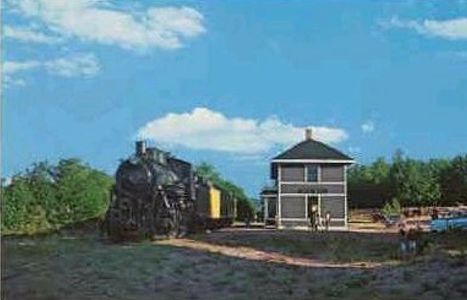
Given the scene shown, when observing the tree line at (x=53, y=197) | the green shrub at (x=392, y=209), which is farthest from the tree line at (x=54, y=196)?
the green shrub at (x=392, y=209)

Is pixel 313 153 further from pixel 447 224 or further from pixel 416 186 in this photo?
pixel 416 186

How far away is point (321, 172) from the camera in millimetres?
48094

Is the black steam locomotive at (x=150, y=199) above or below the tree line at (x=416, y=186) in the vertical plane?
below

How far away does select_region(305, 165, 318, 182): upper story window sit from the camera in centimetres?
4822

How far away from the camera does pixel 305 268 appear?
19.5m

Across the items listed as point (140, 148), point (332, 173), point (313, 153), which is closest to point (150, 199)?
point (140, 148)

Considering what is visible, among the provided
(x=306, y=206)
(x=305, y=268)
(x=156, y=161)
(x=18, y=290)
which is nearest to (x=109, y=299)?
(x=18, y=290)

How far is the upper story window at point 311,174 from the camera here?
48219mm

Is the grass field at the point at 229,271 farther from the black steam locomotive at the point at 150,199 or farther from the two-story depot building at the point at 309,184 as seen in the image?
the two-story depot building at the point at 309,184

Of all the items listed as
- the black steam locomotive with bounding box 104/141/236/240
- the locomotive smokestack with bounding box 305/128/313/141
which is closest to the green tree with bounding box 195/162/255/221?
the locomotive smokestack with bounding box 305/128/313/141

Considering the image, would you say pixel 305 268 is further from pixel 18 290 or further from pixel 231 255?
pixel 18 290

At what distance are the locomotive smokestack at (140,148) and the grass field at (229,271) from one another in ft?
14.8

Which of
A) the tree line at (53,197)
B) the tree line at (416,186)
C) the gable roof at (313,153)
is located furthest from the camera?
the tree line at (416,186)

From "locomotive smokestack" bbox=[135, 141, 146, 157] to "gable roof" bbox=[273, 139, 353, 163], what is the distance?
1881 cm
